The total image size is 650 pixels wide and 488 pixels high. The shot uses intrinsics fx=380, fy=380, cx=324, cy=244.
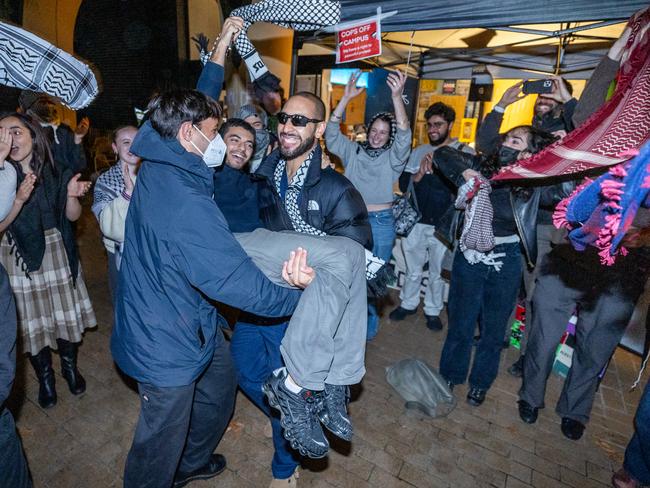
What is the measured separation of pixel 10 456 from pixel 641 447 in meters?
3.72

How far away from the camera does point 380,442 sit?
304 centimetres

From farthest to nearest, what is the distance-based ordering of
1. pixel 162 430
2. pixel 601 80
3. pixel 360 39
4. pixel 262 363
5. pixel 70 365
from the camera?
pixel 360 39
pixel 70 365
pixel 262 363
pixel 601 80
pixel 162 430

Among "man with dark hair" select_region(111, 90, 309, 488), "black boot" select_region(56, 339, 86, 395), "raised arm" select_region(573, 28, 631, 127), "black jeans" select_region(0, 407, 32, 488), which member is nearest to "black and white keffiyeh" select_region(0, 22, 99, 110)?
"man with dark hair" select_region(111, 90, 309, 488)

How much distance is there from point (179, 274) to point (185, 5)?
36.8ft

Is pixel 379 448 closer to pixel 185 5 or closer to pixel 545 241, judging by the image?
pixel 545 241

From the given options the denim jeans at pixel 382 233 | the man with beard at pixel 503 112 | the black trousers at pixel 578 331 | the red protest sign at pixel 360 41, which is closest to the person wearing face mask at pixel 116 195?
the red protest sign at pixel 360 41

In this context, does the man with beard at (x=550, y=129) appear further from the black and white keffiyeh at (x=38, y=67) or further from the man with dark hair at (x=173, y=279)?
the black and white keffiyeh at (x=38, y=67)

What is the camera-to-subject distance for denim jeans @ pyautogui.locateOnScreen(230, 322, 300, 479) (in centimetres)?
243

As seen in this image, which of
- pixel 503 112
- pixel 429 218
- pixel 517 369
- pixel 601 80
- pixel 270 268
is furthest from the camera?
pixel 429 218

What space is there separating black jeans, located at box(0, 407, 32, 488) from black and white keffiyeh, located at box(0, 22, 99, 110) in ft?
5.75

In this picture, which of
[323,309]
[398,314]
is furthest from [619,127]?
[398,314]

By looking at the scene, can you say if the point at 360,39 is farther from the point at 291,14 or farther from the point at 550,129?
the point at 550,129

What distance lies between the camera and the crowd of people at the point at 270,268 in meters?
1.75

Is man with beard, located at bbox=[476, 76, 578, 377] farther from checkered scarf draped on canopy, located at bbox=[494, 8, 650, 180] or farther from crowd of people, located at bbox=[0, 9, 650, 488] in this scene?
checkered scarf draped on canopy, located at bbox=[494, 8, 650, 180]
